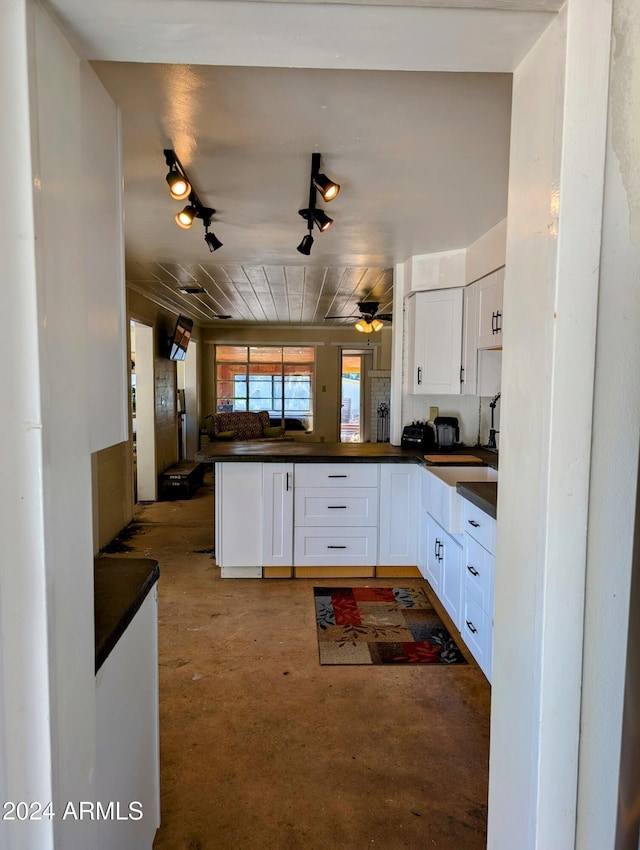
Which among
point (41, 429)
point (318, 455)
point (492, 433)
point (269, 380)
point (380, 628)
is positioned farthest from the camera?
point (269, 380)

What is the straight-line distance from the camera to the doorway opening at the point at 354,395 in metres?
8.48

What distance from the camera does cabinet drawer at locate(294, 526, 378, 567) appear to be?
11.5ft

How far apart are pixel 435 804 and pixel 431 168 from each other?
2466 mm

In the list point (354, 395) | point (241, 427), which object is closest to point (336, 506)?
point (241, 427)

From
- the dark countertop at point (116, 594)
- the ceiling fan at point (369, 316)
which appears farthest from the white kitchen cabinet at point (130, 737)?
the ceiling fan at point (369, 316)

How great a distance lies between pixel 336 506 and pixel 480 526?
4.55 feet

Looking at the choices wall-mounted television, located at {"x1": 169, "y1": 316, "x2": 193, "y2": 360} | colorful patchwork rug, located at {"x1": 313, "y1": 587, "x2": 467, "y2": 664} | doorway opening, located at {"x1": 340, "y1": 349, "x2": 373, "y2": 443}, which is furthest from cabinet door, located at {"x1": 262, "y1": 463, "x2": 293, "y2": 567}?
doorway opening, located at {"x1": 340, "y1": 349, "x2": 373, "y2": 443}

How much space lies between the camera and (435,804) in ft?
5.41

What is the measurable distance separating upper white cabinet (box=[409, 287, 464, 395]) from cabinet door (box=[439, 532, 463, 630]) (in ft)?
4.00

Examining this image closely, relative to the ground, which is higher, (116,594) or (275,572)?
(116,594)

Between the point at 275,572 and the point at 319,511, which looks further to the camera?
the point at 275,572

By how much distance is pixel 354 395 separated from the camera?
8688 millimetres

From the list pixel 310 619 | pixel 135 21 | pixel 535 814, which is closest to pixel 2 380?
pixel 135 21

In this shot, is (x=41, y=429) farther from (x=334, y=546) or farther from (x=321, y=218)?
(x=334, y=546)
